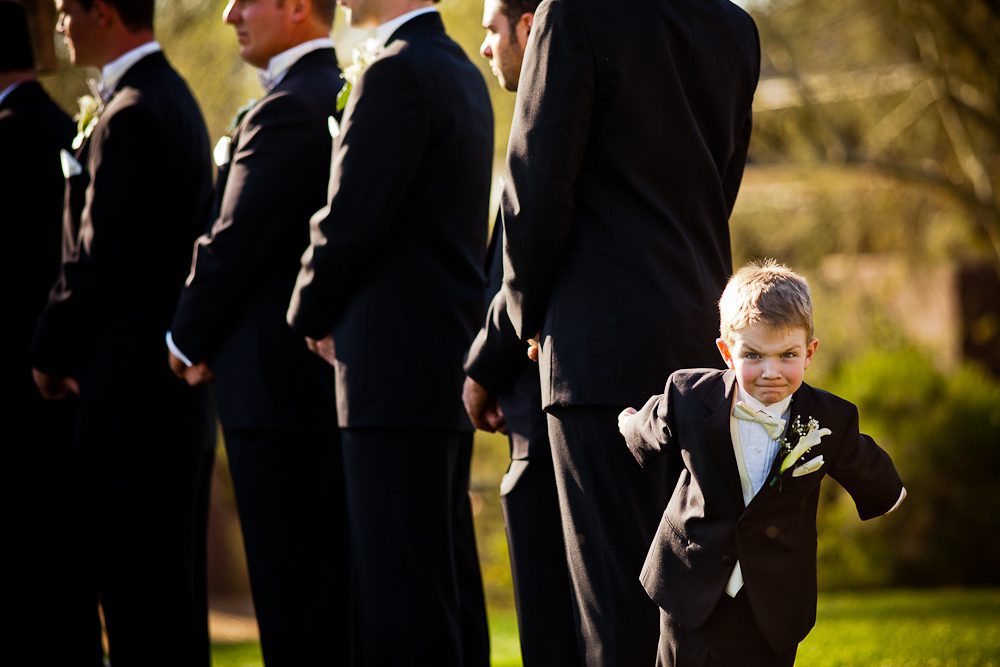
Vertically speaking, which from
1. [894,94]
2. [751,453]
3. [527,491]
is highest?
[894,94]

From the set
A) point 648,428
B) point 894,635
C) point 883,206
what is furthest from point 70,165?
point 883,206

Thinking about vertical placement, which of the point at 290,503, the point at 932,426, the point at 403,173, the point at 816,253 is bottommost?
the point at 932,426

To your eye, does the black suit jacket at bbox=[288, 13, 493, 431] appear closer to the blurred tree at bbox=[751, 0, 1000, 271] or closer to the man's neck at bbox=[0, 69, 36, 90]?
the man's neck at bbox=[0, 69, 36, 90]

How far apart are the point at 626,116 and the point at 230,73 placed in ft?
37.2

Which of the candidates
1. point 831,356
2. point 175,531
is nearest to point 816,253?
point 831,356

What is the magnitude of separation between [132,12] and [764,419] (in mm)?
3099

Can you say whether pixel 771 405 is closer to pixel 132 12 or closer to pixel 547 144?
pixel 547 144

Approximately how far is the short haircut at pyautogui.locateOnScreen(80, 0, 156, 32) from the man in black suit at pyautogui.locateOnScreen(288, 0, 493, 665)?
1.29 meters

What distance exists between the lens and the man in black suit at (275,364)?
4.25 metres

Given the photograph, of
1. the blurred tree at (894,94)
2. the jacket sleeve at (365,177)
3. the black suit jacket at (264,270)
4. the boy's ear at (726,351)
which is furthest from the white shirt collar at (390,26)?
the blurred tree at (894,94)

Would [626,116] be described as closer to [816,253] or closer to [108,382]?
[108,382]

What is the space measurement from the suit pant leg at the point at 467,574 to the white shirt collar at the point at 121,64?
1.88 m

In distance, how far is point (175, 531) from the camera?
471cm

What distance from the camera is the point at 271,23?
4.46 m
